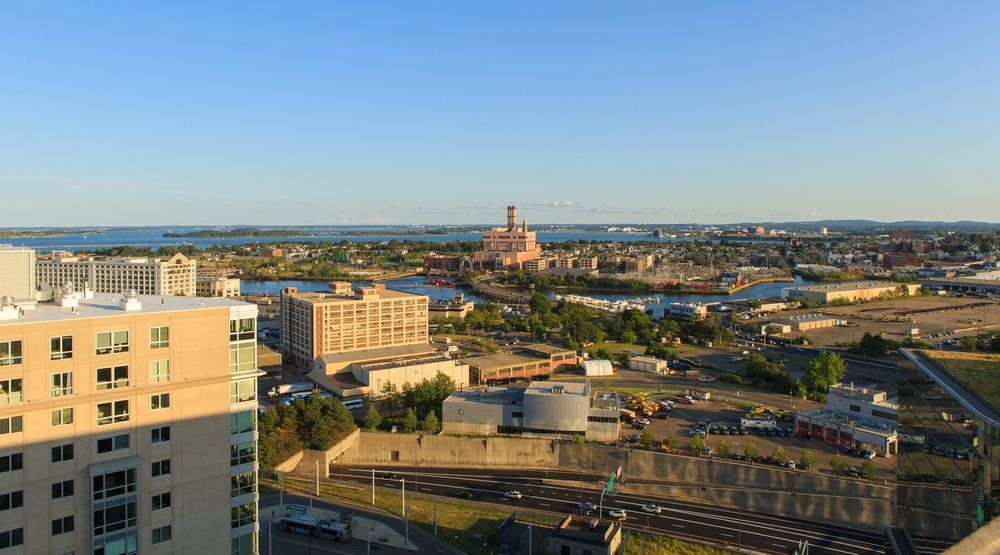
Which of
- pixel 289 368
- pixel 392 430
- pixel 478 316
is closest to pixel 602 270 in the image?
pixel 478 316

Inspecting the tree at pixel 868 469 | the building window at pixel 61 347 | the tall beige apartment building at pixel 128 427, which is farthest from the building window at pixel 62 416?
the tree at pixel 868 469

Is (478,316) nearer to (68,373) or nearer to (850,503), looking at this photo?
(850,503)

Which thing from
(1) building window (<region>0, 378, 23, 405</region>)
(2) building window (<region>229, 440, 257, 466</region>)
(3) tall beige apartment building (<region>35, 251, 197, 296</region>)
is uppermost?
(1) building window (<region>0, 378, 23, 405</region>)

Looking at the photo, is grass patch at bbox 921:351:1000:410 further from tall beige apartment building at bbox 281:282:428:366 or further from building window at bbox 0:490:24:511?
tall beige apartment building at bbox 281:282:428:366

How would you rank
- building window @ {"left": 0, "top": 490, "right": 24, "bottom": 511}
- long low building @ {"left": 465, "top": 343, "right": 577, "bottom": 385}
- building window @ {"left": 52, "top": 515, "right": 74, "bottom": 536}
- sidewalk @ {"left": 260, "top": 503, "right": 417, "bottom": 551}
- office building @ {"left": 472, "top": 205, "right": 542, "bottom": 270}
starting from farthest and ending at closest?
office building @ {"left": 472, "top": 205, "right": 542, "bottom": 270}, long low building @ {"left": 465, "top": 343, "right": 577, "bottom": 385}, sidewalk @ {"left": 260, "top": 503, "right": 417, "bottom": 551}, building window @ {"left": 52, "top": 515, "right": 74, "bottom": 536}, building window @ {"left": 0, "top": 490, "right": 24, "bottom": 511}

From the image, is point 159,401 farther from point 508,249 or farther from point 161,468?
point 508,249

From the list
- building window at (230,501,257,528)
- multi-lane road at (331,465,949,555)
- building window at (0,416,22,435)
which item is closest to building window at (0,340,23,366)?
building window at (0,416,22,435)
